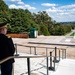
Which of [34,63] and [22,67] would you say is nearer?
[22,67]

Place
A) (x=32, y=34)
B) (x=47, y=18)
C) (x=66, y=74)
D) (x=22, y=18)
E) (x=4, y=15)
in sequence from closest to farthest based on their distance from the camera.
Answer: (x=66, y=74)
(x=32, y=34)
(x=4, y=15)
(x=22, y=18)
(x=47, y=18)

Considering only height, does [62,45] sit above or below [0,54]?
below

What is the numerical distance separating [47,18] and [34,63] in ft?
210

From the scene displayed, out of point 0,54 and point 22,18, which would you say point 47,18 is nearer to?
point 22,18

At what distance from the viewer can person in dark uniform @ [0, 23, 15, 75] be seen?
3658mm

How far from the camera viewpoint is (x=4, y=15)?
33.8 metres

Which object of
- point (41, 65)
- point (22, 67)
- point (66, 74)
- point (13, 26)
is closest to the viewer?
point (66, 74)

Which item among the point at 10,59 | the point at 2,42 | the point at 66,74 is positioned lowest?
the point at 66,74

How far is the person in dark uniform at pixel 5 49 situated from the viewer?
3.66 meters

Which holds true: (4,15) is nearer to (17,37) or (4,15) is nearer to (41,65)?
(17,37)

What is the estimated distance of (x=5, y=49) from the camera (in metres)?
3.71

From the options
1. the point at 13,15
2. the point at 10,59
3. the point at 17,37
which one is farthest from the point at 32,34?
the point at 10,59

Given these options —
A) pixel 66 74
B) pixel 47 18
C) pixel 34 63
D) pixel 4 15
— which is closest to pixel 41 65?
pixel 34 63

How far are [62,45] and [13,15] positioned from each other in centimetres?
1988
